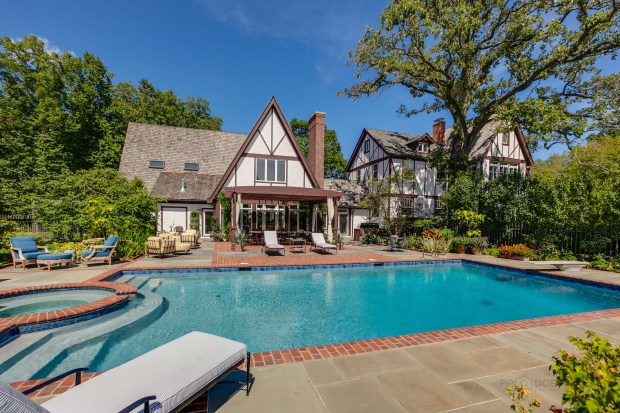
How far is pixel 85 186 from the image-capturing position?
13.7m

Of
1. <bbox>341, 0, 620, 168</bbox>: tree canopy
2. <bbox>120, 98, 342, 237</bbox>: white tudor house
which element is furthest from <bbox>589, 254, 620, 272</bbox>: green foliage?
<bbox>120, 98, 342, 237</bbox>: white tudor house

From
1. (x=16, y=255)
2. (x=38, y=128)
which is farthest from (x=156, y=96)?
(x=16, y=255)

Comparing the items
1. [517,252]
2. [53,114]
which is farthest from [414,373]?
→ [53,114]

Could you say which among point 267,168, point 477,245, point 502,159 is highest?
point 502,159

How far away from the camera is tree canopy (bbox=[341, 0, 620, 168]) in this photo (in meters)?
15.0

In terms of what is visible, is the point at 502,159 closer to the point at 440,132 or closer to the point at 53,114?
the point at 440,132

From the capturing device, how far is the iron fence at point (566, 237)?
468 inches

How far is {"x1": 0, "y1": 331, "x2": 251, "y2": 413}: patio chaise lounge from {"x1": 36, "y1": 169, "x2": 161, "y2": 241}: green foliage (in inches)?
464

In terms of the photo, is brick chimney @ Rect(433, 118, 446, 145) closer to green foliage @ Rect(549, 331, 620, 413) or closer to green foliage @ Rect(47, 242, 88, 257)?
green foliage @ Rect(47, 242, 88, 257)

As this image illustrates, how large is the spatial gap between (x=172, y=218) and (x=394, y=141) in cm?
2010

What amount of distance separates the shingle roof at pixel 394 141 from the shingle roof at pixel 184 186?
14787 mm

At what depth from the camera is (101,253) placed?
10305 millimetres

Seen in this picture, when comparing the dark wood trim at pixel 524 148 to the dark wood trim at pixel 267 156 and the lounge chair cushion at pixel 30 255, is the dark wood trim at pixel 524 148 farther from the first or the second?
the lounge chair cushion at pixel 30 255

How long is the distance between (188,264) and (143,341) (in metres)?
5.71
